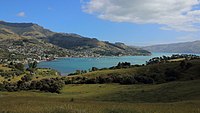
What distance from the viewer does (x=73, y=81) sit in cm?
12950

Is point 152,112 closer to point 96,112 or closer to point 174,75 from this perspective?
point 96,112

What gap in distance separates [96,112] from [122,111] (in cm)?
156

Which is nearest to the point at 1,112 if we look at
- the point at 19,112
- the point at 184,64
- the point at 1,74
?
the point at 19,112

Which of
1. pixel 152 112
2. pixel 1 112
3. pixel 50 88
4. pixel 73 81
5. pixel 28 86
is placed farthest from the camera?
pixel 73 81

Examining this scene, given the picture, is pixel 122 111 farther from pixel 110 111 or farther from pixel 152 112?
pixel 152 112

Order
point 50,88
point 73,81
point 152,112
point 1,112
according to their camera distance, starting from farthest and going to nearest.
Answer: point 73,81
point 50,88
point 152,112
point 1,112

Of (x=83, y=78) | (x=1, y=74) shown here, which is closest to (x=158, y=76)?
(x=83, y=78)

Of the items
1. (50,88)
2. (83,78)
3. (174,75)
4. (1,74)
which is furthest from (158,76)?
(1,74)

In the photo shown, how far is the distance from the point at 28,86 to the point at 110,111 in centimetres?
10151

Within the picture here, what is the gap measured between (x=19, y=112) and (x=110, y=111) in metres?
5.38

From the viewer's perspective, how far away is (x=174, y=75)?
405 feet

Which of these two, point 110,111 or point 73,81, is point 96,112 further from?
point 73,81

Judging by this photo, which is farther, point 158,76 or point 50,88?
point 158,76

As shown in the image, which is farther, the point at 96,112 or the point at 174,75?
the point at 174,75
